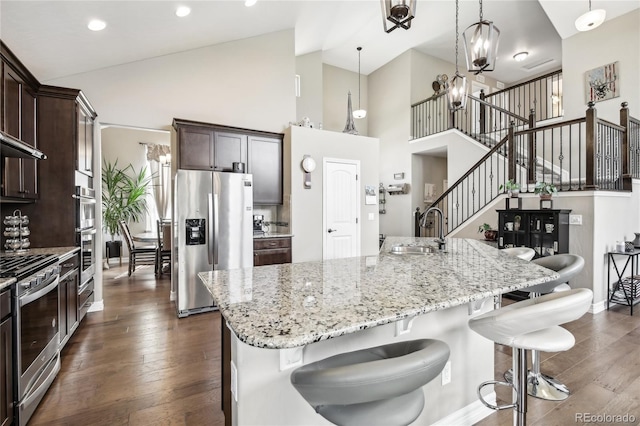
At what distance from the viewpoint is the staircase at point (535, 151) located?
13.8 ft

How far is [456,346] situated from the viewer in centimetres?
186

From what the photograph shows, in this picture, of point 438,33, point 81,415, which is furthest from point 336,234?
point 438,33

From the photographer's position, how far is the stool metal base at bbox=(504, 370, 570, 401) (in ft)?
6.89

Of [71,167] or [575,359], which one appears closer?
[575,359]

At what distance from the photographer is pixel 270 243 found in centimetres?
449

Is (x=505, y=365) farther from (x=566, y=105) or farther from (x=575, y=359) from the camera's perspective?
(x=566, y=105)

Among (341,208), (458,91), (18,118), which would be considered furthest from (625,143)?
(18,118)

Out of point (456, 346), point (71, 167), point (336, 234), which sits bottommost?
point (456, 346)

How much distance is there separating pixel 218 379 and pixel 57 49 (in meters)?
3.57

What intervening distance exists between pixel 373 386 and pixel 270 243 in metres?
3.71

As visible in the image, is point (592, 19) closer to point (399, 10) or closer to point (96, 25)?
point (399, 10)

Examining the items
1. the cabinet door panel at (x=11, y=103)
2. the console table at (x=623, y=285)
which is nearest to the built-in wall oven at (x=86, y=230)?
the cabinet door panel at (x=11, y=103)

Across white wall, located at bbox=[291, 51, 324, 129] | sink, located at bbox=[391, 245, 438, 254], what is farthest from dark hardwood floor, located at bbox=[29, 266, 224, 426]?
white wall, located at bbox=[291, 51, 324, 129]

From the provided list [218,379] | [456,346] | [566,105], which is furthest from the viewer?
[566,105]
